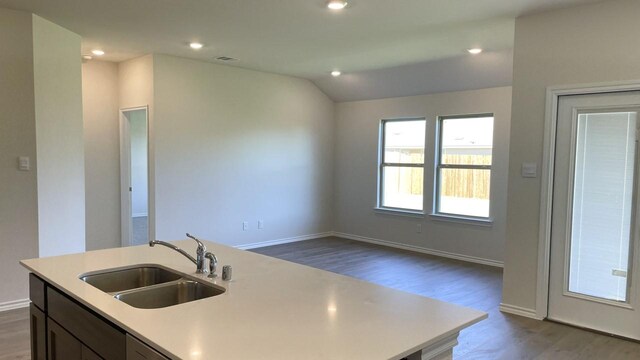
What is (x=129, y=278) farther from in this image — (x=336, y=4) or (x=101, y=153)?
(x=101, y=153)

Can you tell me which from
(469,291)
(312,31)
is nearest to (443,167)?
(469,291)

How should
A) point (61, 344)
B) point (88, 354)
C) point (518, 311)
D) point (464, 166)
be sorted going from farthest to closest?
point (464, 166) < point (518, 311) < point (61, 344) < point (88, 354)

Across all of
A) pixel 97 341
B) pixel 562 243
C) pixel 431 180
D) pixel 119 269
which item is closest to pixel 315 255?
pixel 431 180

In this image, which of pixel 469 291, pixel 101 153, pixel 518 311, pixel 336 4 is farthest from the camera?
pixel 101 153

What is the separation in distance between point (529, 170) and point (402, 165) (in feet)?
10.1

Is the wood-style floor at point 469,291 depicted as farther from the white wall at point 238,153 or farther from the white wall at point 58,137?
the white wall at point 58,137

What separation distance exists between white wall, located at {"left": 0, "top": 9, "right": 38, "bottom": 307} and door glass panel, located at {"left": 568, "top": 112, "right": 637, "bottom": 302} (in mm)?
4585

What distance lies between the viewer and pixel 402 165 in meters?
6.94

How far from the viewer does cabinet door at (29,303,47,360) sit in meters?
2.18

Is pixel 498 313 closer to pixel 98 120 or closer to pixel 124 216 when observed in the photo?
pixel 124 216

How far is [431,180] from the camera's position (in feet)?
21.3

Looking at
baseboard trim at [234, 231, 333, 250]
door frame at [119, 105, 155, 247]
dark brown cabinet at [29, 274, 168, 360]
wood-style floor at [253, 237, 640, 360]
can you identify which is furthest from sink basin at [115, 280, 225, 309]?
baseboard trim at [234, 231, 333, 250]

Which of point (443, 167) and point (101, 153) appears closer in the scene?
point (101, 153)

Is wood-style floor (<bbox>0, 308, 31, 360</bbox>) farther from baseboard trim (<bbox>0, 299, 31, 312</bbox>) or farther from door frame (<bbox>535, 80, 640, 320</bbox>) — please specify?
door frame (<bbox>535, 80, 640, 320</bbox>)
